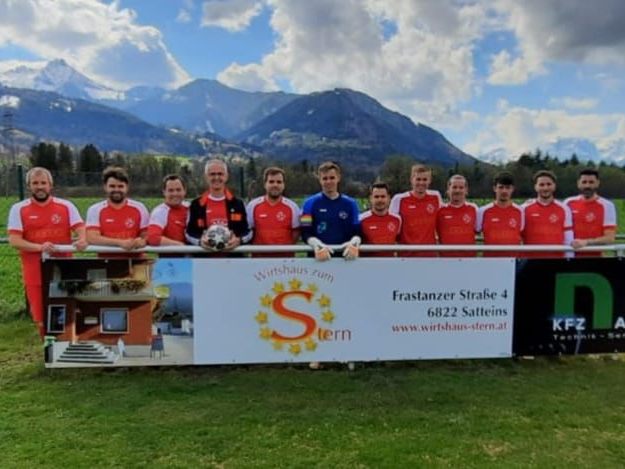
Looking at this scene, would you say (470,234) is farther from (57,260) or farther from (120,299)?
(57,260)

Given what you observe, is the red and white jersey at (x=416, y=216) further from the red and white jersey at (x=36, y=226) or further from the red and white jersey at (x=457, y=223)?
the red and white jersey at (x=36, y=226)

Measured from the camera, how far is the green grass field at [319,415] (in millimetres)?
4027

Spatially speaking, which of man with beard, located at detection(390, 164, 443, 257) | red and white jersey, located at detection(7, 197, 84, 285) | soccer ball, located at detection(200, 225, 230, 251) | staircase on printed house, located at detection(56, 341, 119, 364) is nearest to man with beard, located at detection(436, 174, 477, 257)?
man with beard, located at detection(390, 164, 443, 257)

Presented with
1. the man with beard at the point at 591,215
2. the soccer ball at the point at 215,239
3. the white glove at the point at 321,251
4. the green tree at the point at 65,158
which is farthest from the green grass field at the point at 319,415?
the green tree at the point at 65,158

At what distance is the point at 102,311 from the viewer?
5.36 metres

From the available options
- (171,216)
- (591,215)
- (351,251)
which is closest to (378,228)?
(351,251)

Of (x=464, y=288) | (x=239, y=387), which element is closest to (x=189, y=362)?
(x=239, y=387)

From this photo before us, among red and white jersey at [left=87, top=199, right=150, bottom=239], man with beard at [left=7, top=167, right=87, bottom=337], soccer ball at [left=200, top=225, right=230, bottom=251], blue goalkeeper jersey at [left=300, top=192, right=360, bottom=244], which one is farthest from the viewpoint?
blue goalkeeper jersey at [left=300, top=192, right=360, bottom=244]

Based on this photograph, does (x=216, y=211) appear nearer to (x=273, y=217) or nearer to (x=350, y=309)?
(x=273, y=217)

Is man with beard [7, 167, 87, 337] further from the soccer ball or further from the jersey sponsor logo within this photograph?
the jersey sponsor logo

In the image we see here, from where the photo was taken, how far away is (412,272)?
5574 millimetres

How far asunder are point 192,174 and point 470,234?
6.76 meters

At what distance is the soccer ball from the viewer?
5.34m

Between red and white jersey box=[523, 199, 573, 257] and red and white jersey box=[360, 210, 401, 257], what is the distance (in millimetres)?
1565
